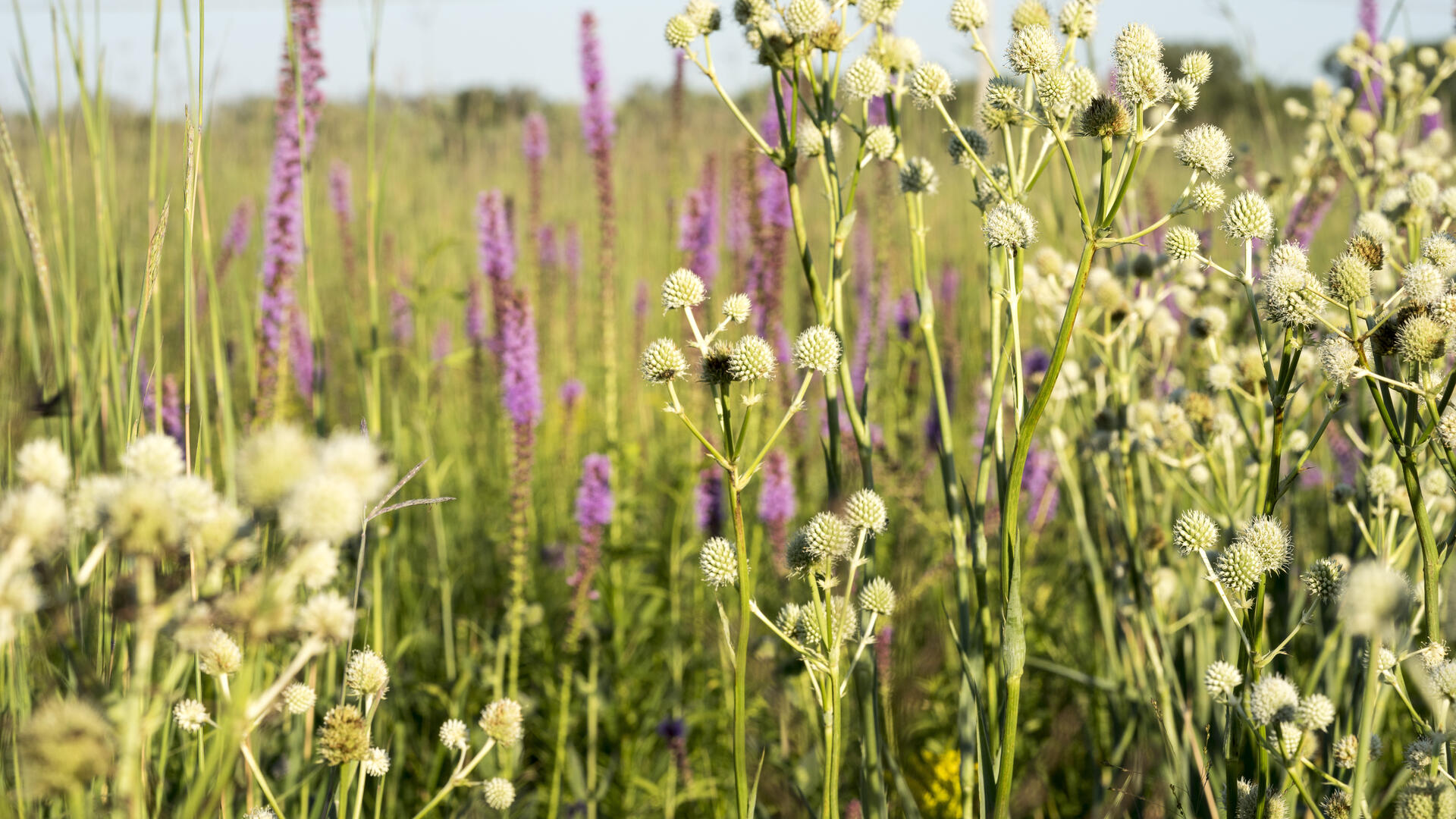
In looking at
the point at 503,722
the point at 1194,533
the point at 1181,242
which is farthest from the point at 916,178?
the point at 503,722

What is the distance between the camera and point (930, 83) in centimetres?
129

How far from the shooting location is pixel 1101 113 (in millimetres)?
1058

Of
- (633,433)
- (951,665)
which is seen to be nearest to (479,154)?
(633,433)

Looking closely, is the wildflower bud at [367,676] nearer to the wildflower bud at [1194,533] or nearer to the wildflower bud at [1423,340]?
the wildflower bud at [1194,533]

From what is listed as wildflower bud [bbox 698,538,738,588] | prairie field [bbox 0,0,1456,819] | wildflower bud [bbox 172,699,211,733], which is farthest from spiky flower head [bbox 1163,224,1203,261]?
wildflower bud [bbox 172,699,211,733]

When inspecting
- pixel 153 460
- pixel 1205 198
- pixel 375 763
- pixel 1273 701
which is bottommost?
pixel 375 763

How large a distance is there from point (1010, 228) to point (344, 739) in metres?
0.88

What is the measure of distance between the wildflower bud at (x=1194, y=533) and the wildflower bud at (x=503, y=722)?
87 centimetres

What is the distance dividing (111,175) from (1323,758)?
8.02ft

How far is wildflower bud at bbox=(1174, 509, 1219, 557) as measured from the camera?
3.89ft

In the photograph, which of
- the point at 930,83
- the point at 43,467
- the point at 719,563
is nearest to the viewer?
the point at 43,467

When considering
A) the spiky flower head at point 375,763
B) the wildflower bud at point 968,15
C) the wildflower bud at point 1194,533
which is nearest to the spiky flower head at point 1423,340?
the wildflower bud at point 1194,533

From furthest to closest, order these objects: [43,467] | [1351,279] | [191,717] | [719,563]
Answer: [719,563], [1351,279], [191,717], [43,467]

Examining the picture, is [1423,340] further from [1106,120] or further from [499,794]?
[499,794]
